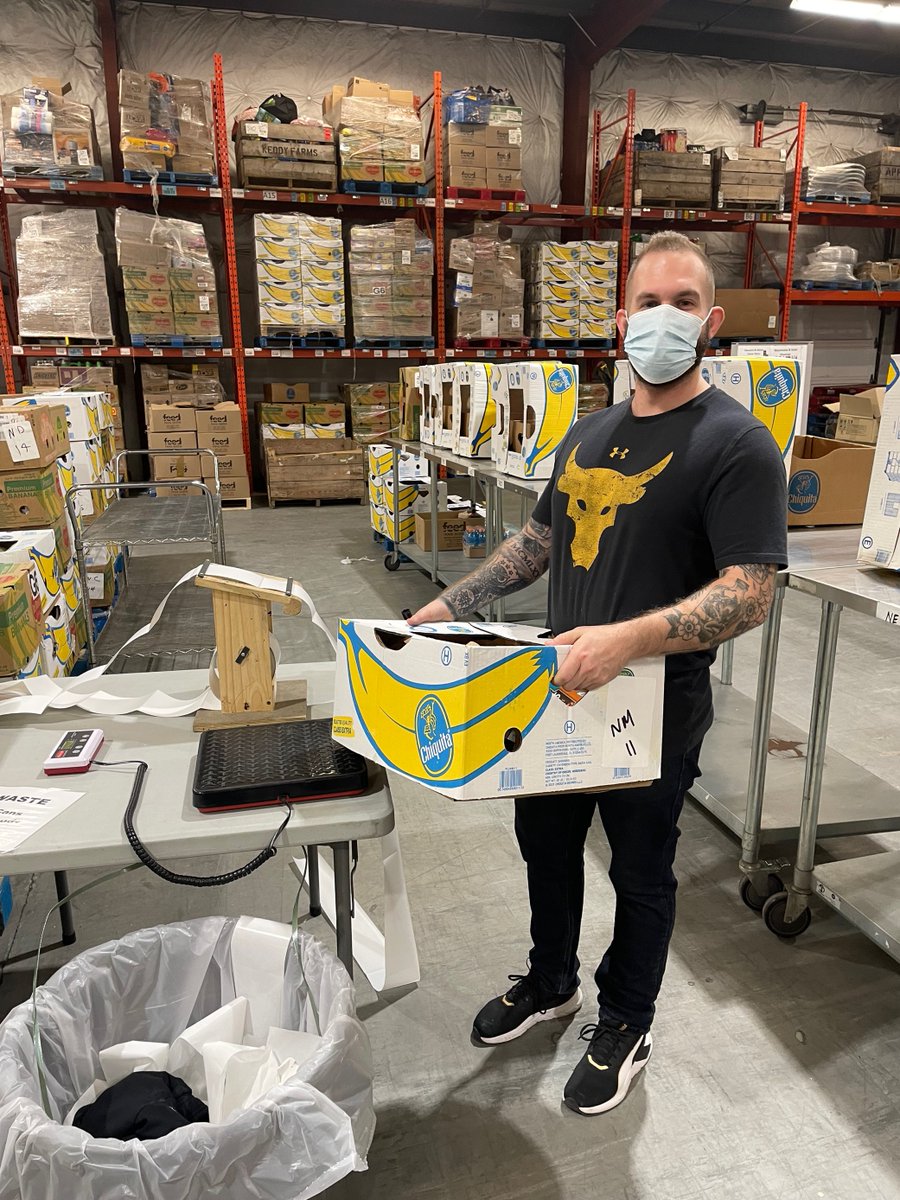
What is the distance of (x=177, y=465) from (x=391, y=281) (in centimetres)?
233

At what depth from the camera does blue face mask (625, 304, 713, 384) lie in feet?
4.39

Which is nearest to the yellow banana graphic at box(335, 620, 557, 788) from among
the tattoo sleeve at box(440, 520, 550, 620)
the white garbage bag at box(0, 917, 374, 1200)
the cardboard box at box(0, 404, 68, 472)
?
the white garbage bag at box(0, 917, 374, 1200)

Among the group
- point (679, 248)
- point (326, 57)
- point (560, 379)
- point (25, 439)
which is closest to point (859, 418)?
point (560, 379)

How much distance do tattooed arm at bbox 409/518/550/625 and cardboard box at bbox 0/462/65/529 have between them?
1956mm

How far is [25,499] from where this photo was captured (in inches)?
114

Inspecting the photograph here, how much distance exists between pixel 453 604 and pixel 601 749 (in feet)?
1.42

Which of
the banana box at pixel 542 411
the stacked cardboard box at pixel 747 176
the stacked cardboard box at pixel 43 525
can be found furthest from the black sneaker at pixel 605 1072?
the stacked cardboard box at pixel 747 176

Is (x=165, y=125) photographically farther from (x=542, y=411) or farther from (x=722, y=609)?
(x=722, y=609)

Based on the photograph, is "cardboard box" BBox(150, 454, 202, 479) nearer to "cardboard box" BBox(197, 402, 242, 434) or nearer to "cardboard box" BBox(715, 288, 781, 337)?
"cardboard box" BBox(197, 402, 242, 434)

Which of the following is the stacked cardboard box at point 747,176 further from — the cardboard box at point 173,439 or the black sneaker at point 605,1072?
the black sneaker at point 605,1072

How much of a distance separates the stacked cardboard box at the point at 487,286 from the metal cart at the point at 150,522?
3535 millimetres

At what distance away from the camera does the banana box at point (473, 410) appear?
3.93 metres

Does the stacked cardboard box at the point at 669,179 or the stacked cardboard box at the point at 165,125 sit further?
the stacked cardboard box at the point at 669,179

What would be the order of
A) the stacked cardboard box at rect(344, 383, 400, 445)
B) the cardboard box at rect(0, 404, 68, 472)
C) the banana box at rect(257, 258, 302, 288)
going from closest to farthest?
the cardboard box at rect(0, 404, 68, 472)
the banana box at rect(257, 258, 302, 288)
the stacked cardboard box at rect(344, 383, 400, 445)
